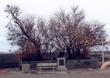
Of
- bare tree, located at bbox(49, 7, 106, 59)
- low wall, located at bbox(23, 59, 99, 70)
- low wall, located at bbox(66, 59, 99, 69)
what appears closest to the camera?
low wall, located at bbox(23, 59, 99, 70)

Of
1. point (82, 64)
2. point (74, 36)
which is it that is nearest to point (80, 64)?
point (82, 64)

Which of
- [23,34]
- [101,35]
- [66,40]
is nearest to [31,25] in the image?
[23,34]

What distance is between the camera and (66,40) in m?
61.6

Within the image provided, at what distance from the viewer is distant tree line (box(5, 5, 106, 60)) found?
198ft

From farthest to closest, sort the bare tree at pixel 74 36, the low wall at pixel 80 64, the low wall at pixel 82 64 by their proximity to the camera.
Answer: the bare tree at pixel 74 36 < the low wall at pixel 82 64 < the low wall at pixel 80 64

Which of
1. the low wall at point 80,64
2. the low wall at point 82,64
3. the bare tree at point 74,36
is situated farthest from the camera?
the bare tree at point 74,36

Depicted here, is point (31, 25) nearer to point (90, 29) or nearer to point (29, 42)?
point (29, 42)

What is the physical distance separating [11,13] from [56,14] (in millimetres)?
7319

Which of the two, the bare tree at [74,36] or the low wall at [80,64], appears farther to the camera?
the bare tree at [74,36]

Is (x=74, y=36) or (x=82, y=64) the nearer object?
(x=82, y=64)

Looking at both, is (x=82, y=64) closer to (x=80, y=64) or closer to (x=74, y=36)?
(x=80, y=64)

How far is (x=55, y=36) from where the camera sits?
6112 cm

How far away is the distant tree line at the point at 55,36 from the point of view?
60.4 meters

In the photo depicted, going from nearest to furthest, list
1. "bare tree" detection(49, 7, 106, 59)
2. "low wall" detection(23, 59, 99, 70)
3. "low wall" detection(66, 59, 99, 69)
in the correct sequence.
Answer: "low wall" detection(23, 59, 99, 70), "low wall" detection(66, 59, 99, 69), "bare tree" detection(49, 7, 106, 59)
